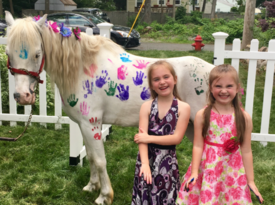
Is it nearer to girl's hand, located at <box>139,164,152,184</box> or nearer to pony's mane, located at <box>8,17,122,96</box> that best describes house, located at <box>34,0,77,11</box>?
pony's mane, located at <box>8,17,122,96</box>

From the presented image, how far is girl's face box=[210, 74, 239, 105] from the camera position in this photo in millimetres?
1933

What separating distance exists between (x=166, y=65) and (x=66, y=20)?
12002 mm

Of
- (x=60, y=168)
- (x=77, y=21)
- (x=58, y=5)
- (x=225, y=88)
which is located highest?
(x=58, y=5)

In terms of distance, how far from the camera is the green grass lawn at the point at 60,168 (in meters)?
3.18

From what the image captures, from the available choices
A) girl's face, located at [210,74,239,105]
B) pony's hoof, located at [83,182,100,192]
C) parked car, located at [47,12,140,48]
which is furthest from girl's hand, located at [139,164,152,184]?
parked car, located at [47,12,140,48]

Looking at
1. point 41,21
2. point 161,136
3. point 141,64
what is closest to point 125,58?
point 141,64

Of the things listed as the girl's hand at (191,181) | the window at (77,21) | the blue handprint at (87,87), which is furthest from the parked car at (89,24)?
the girl's hand at (191,181)

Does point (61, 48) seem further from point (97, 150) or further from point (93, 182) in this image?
point (93, 182)

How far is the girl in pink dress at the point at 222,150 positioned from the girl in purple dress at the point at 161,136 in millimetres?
111

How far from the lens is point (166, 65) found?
Result: 2.04 metres

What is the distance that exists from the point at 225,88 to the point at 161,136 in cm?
54

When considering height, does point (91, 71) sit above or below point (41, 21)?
below

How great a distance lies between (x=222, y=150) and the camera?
2008mm

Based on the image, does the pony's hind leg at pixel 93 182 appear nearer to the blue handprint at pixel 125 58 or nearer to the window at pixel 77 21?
the blue handprint at pixel 125 58
